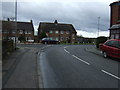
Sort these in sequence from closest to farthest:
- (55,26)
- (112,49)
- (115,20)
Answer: (112,49), (115,20), (55,26)

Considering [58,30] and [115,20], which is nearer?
[115,20]

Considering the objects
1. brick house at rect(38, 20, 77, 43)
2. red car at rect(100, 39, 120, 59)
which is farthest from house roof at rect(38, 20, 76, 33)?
red car at rect(100, 39, 120, 59)

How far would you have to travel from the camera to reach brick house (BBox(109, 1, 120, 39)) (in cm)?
2275

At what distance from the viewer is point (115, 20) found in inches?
961

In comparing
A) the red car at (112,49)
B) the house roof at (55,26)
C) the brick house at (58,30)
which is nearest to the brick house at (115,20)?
the red car at (112,49)

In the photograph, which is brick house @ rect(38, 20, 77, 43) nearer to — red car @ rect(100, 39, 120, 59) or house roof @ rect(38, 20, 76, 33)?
house roof @ rect(38, 20, 76, 33)

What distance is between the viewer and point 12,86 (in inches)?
235

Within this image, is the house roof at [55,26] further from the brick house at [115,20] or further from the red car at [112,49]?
the red car at [112,49]

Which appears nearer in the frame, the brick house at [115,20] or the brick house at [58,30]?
the brick house at [115,20]

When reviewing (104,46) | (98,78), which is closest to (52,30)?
(104,46)

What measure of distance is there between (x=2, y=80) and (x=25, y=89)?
5.01ft

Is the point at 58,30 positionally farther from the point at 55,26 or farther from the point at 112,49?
the point at 112,49

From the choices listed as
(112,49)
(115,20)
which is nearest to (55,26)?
(115,20)

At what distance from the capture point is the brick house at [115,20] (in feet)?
74.6
